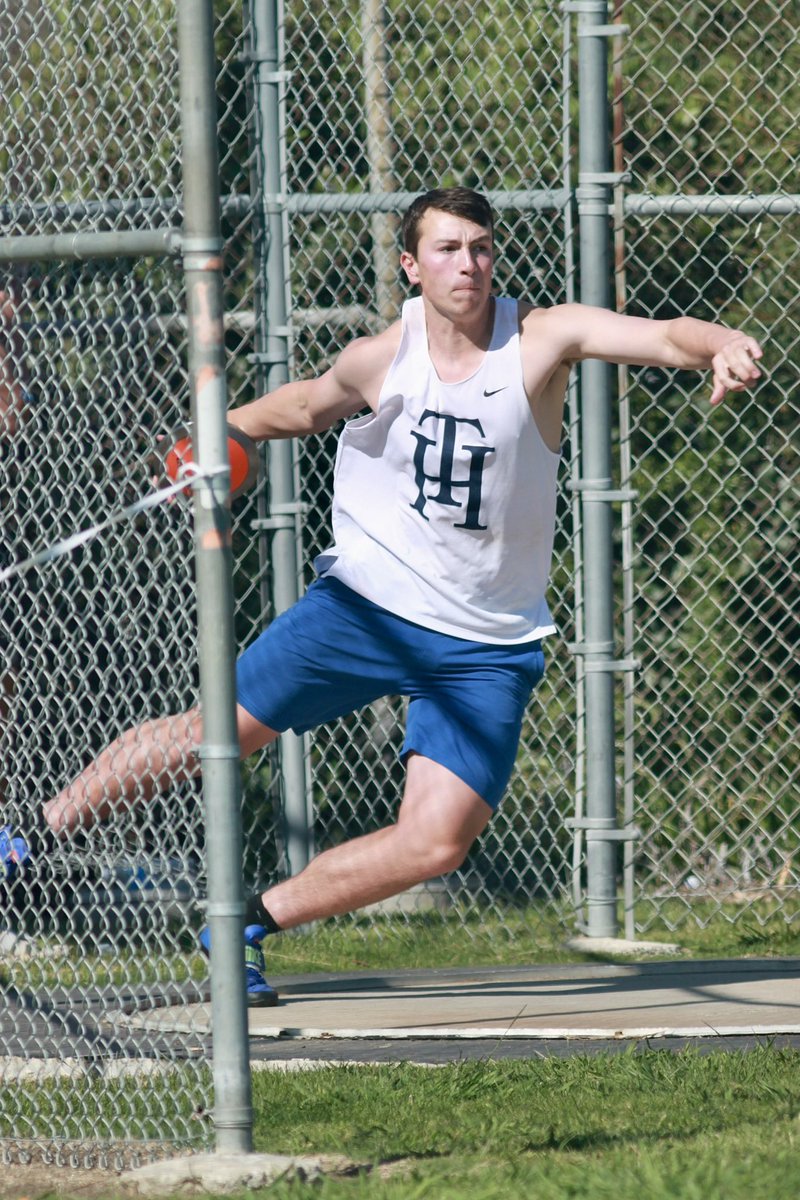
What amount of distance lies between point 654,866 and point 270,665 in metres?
2.11

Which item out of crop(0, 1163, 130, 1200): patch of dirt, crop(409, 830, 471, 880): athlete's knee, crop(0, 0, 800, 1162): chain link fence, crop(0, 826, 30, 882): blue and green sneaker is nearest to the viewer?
crop(0, 1163, 130, 1200): patch of dirt

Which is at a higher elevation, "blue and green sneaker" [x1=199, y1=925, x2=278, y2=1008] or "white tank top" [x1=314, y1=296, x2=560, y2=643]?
"white tank top" [x1=314, y1=296, x2=560, y2=643]

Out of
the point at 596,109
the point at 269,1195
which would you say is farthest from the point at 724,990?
the point at 596,109

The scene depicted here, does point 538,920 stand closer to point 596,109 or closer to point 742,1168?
point 596,109

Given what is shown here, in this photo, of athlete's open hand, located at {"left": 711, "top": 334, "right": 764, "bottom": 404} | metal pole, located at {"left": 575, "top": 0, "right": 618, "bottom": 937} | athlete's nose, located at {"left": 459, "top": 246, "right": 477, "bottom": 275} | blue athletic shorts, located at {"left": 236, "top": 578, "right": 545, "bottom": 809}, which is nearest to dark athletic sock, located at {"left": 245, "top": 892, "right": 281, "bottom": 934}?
blue athletic shorts, located at {"left": 236, "top": 578, "right": 545, "bottom": 809}

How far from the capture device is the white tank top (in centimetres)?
485

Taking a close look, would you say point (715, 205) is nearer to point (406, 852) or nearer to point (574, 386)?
point (574, 386)

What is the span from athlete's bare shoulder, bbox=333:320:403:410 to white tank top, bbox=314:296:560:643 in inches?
1.2

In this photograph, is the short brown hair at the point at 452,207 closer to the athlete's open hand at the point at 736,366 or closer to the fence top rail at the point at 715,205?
the athlete's open hand at the point at 736,366

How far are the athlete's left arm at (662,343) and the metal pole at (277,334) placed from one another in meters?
1.94

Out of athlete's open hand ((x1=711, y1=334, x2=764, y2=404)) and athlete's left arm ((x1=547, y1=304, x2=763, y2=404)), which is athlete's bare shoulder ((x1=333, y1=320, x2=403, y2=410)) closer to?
athlete's left arm ((x1=547, y1=304, x2=763, y2=404))

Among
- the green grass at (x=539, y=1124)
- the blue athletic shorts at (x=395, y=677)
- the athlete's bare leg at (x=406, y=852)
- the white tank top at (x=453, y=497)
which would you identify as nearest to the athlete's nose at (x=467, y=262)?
the white tank top at (x=453, y=497)

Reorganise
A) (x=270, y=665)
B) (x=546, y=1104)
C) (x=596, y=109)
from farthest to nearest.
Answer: (x=596, y=109)
(x=270, y=665)
(x=546, y=1104)

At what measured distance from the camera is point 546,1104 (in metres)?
3.91
